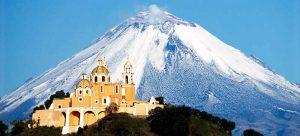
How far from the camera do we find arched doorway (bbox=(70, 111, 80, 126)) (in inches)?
3238

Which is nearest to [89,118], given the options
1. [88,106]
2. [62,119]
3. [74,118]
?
[88,106]

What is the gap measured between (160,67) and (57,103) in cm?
11516

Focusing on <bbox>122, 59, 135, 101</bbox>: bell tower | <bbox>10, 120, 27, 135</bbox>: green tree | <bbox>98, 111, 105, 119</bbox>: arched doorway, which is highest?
<bbox>122, 59, 135, 101</bbox>: bell tower

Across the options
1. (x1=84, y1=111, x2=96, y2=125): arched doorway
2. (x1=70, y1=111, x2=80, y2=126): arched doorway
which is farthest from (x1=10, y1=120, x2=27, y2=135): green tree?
(x1=84, y1=111, x2=96, y2=125): arched doorway

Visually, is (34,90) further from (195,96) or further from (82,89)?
(82,89)

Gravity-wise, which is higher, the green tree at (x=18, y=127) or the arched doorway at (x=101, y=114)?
the arched doorway at (x=101, y=114)

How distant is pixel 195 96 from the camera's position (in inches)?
7441

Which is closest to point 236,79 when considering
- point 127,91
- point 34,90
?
point 34,90

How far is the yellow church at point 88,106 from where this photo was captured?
8169cm

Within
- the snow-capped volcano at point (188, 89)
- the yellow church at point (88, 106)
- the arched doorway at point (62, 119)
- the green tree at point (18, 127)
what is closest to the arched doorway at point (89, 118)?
the yellow church at point (88, 106)

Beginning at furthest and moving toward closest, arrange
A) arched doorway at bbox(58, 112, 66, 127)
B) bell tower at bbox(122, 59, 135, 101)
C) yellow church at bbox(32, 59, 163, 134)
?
bell tower at bbox(122, 59, 135, 101) → arched doorway at bbox(58, 112, 66, 127) → yellow church at bbox(32, 59, 163, 134)

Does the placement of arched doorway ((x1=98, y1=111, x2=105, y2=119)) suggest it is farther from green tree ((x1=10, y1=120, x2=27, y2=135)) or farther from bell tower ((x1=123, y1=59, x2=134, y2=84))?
green tree ((x1=10, y1=120, x2=27, y2=135))

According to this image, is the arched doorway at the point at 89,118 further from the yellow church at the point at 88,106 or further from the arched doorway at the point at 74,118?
the arched doorway at the point at 74,118

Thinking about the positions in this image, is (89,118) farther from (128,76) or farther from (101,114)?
(128,76)
